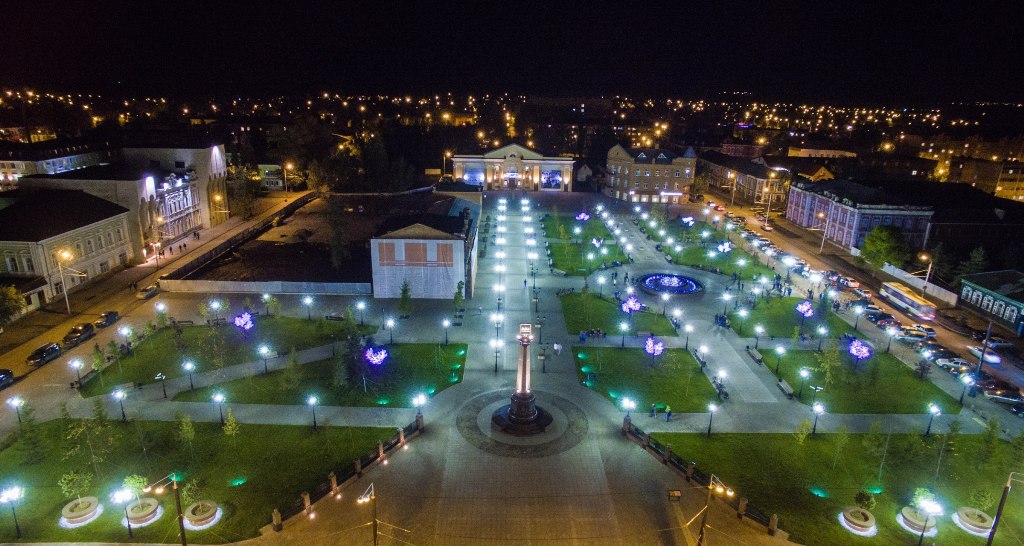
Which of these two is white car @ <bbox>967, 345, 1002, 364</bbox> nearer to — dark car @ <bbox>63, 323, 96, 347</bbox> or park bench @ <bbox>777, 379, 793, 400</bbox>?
park bench @ <bbox>777, 379, 793, 400</bbox>

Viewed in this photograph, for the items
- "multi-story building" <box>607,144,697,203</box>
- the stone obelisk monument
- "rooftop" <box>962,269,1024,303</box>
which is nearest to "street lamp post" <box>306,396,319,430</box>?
the stone obelisk monument

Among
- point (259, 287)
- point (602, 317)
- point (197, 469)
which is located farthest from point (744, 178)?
point (197, 469)

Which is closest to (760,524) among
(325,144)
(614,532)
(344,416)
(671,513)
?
(671,513)

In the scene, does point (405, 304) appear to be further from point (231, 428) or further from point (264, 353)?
point (231, 428)

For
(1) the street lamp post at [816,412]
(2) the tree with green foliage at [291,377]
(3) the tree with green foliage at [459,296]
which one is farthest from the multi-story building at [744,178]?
(2) the tree with green foliage at [291,377]

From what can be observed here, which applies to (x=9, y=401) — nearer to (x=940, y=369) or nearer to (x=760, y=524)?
(x=760, y=524)

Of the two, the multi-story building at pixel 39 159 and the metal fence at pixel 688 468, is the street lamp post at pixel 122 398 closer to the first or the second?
the metal fence at pixel 688 468
